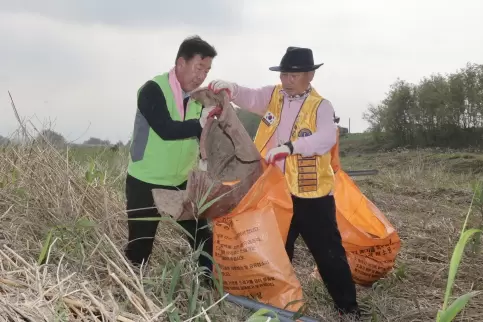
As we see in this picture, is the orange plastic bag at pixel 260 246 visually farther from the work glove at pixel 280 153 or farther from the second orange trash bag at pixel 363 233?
the second orange trash bag at pixel 363 233

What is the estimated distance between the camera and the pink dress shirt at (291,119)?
107 inches

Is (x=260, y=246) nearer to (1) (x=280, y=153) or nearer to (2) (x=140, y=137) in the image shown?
(1) (x=280, y=153)

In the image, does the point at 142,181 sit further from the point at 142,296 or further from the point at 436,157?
the point at 436,157

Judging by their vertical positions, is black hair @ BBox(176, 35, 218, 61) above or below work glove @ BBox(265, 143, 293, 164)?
above

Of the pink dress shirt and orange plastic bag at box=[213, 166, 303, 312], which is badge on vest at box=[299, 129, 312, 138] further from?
orange plastic bag at box=[213, 166, 303, 312]

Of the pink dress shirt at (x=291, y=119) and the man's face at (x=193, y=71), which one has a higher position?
the man's face at (x=193, y=71)

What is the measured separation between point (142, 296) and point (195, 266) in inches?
16.2

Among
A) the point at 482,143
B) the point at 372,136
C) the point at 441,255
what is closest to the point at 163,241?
the point at 441,255

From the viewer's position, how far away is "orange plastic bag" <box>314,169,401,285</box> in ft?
10.6

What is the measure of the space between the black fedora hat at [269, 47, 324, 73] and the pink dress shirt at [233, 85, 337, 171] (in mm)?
159

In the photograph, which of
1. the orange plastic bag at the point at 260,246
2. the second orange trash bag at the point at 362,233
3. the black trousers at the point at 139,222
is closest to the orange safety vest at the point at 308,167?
the orange plastic bag at the point at 260,246

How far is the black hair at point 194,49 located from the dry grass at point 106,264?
91 centimetres

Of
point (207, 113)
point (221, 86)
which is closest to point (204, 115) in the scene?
point (207, 113)

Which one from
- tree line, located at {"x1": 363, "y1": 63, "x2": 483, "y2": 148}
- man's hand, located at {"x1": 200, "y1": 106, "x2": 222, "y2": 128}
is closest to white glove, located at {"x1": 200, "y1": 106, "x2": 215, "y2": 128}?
man's hand, located at {"x1": 200, "y1": 106, "x2": 222, "y2": 128}
